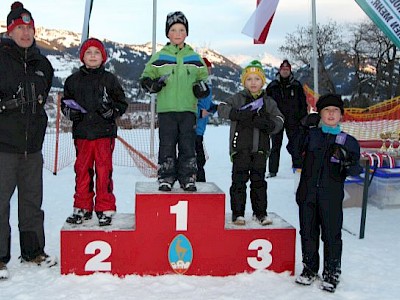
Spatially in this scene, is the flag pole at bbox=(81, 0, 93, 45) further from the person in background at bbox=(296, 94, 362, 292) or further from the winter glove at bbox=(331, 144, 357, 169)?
the winter glove at bbox=(331, 144, 357, 169)

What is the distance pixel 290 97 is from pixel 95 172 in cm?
513

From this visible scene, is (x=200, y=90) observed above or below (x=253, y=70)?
below

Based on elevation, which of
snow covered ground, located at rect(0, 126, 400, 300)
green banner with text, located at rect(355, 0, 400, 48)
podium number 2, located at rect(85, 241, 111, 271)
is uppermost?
green banner with text, located at rect(355, 0, 400, 48)

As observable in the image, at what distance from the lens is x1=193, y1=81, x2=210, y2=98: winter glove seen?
4117 mm

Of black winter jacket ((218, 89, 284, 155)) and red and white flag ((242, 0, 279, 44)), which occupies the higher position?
red and white flag ((242, 0, 279, 44))

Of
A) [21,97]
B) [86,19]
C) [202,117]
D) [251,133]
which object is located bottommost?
[251,133]

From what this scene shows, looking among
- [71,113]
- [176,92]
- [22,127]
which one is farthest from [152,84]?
[22,127]

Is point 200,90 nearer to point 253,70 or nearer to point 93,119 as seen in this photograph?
point 253,70

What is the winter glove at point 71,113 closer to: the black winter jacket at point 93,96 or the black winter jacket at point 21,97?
the black winter jacket at point 93,96

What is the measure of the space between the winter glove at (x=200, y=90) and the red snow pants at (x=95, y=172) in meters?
0.84

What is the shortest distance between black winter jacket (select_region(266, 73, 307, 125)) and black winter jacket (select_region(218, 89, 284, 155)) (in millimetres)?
4346

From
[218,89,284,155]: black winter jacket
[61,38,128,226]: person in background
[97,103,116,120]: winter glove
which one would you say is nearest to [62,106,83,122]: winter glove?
[61,38,128,226]: person in background

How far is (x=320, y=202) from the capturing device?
3705 millimetres

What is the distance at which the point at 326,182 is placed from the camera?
3684mm
